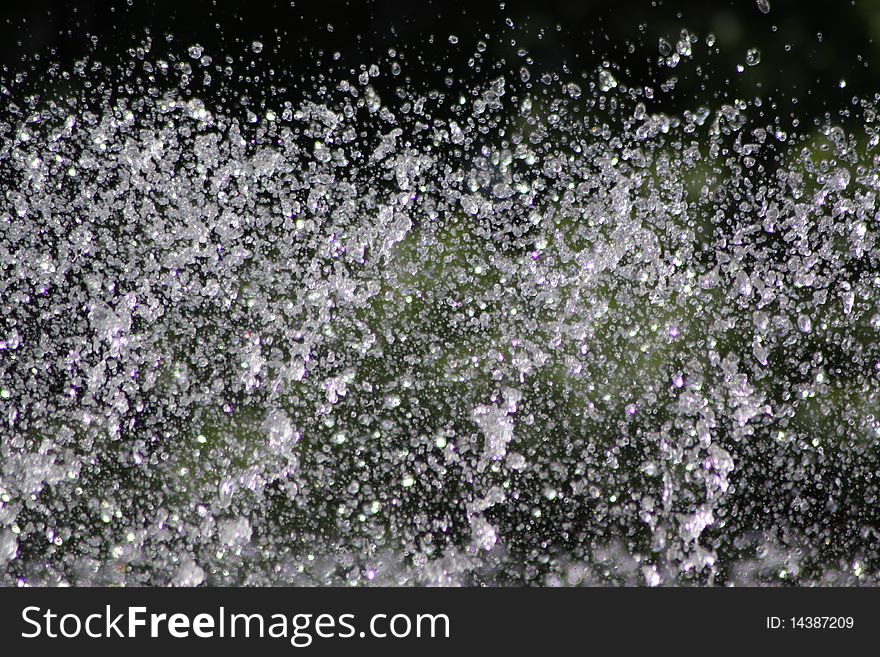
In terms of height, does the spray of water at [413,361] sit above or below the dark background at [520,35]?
below

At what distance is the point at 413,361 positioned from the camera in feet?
13.6

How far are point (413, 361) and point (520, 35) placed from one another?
2144mm

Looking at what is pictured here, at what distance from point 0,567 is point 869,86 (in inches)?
185

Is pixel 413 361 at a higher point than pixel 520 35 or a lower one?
lower

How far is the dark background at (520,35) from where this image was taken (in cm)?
504

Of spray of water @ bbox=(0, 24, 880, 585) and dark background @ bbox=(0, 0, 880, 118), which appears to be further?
dark background @ bbox=(0, 0, 880, 118)

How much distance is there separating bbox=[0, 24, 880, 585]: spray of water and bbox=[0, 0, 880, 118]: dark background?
2.28 feet

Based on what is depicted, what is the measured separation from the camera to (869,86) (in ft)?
17.7

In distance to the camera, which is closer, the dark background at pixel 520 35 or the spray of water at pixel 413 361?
the spray of water at pixel 413 361

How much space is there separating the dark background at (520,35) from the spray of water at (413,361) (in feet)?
2.28

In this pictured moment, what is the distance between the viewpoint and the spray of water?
10.9 feet

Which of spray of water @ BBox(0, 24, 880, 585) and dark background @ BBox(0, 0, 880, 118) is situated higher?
dark background @ BBox(0, 0, 880, 118)
